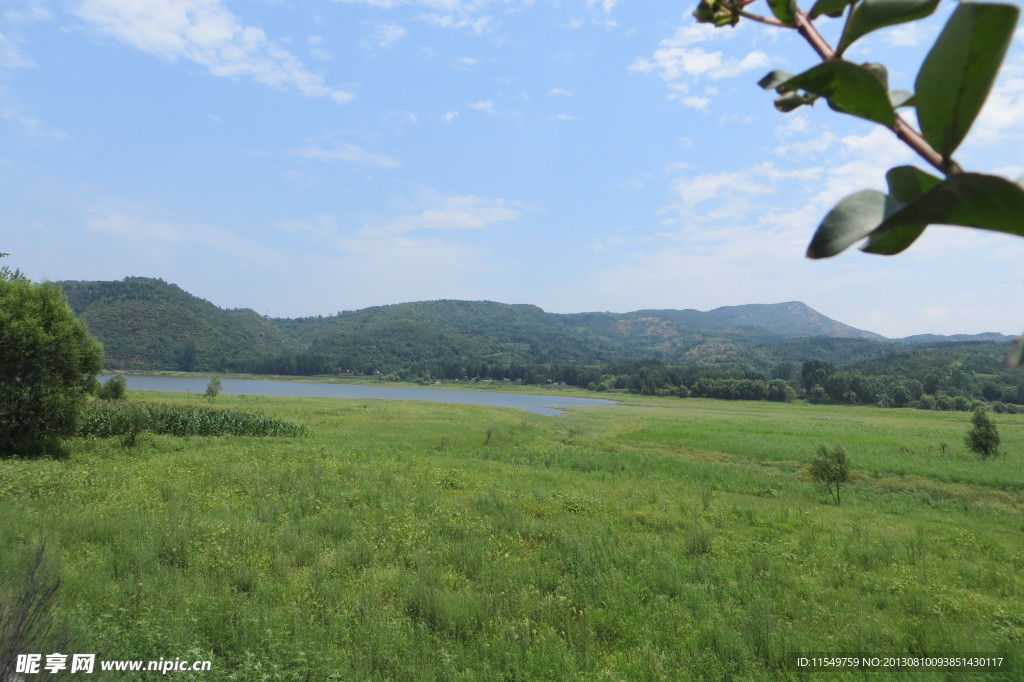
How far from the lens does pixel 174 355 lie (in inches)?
4631

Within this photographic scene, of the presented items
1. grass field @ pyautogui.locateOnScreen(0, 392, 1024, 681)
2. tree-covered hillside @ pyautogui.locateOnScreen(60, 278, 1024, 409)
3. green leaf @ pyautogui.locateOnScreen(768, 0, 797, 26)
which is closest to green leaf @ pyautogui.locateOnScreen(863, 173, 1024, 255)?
green leaf @ pyautogui.locateOnScreen(768, 0, 797, 26)

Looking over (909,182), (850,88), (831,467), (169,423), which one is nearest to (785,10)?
(850,88)

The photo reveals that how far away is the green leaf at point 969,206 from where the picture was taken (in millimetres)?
457

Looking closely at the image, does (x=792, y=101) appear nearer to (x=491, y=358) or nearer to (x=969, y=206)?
(x=969, y=206)

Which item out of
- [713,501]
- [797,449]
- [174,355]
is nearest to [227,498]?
[713,501]

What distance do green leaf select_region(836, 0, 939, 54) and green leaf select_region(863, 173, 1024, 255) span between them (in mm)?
397

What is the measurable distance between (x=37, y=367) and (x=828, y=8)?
59.1ft

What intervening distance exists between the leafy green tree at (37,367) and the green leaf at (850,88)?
57.3 ft

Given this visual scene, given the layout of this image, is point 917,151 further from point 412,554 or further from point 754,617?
point 412,554

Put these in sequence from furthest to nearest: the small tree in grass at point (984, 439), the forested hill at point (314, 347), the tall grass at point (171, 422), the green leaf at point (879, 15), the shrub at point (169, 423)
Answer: the forested hill at point (314, 347) < the small tree in grass at point (984, 439) < the tall grass at point (171, 422) < the shrub at point (169, 423) < the green leaf at point (879, 15)

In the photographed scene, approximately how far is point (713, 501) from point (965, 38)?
46.1 feet

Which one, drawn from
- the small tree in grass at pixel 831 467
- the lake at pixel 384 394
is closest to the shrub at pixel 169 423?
the small tree in grass at pixel 831 467

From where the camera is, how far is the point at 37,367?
13.3 m

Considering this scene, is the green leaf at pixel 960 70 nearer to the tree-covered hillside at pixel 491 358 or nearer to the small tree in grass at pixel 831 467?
the small tree in grass at pixel 831 467
